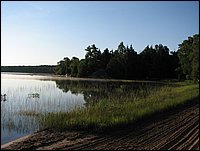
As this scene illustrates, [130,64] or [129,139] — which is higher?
[130,64]

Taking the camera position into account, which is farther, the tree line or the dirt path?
the tree line

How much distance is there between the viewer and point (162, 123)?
15.0 meters

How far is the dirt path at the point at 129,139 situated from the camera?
407 inches

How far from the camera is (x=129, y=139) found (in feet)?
37.4

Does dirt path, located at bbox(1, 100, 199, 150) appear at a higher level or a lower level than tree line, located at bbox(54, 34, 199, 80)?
lower

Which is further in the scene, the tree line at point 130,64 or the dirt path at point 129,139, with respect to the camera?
the tree line at point 130,64

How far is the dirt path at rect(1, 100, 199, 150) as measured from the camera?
33.9ft

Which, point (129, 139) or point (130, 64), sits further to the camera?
point (130, 64)

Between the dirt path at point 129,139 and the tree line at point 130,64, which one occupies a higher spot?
the tree line at point 130,64

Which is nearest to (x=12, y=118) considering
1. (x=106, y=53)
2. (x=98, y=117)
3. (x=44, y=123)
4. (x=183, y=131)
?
(x=44, y=123)

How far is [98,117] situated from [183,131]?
4.02m

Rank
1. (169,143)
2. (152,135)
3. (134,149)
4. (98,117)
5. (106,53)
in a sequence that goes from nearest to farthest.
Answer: (134,149) < (169,143) < (152,135) < (98,117) < (106,53)

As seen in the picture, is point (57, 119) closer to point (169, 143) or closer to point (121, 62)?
point (169, 143)

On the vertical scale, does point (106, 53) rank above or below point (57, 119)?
above
